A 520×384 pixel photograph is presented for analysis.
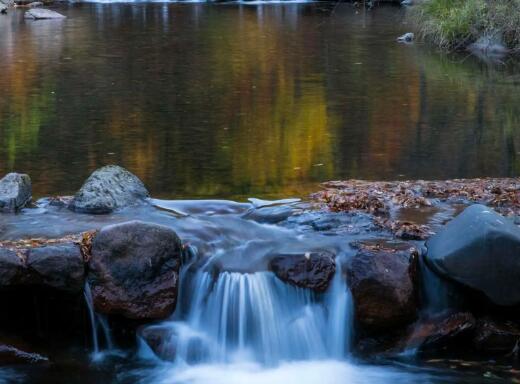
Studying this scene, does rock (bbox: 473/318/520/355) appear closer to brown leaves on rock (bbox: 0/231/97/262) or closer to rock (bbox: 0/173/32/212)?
brown leaves on rock (bbox: 0/231/97/262)

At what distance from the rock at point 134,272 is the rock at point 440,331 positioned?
1886mm

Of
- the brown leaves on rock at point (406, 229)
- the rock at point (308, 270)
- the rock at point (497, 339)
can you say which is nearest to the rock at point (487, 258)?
the rock at point (497, 339)

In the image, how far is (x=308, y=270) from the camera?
23.2 ft

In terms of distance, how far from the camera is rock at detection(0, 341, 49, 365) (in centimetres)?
668

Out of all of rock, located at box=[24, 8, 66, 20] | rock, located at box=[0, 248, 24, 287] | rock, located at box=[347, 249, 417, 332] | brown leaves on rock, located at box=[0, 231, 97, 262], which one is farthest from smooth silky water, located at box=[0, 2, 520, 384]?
rock, located at box=[24, 8, 66, 20]

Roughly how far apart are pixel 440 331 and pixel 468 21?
49.7ft

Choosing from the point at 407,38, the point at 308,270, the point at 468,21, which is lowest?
the point at 308,270

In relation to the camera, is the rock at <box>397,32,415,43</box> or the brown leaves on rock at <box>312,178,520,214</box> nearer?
the brown leaves on rock at <box>312,178,520,214</box>

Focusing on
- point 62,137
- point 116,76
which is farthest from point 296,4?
point 62,137

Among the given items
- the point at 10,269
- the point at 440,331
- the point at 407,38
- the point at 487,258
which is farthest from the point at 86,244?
the point at 407,38

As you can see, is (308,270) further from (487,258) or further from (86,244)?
(86,244)

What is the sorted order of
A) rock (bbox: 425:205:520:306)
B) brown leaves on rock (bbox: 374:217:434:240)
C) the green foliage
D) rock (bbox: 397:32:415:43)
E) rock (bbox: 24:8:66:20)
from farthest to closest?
1. rock (bbox: 24:8:66:20)
2. rock (bbox: 397:32:415:43)
3. the green foliage
4. brown leaves on rock (bbox: 374:217:434:240)
5. rock (bbox: 425:205:520:306)

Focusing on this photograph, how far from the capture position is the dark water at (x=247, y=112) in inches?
407

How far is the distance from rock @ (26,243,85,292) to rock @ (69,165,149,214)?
137cm
